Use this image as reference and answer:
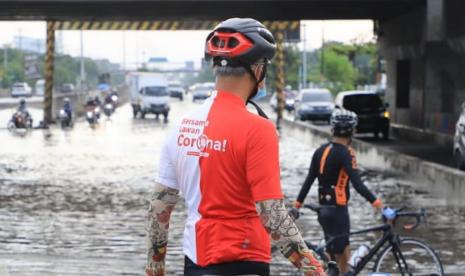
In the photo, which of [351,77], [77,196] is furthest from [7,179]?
[351,77]

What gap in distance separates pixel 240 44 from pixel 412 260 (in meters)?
5.70

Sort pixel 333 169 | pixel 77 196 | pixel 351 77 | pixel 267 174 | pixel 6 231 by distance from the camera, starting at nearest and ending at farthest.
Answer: pixel 267 174, pixel 333 169, pixel 6 231, pixel 77 196, pixel 351 77

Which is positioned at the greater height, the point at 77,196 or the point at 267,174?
the point at 267,174

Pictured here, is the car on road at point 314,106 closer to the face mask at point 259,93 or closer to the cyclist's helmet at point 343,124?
the cyclist's helmet at point 343,124

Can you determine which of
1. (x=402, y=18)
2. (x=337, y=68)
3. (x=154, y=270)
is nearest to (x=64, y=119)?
(x=402, y=18)

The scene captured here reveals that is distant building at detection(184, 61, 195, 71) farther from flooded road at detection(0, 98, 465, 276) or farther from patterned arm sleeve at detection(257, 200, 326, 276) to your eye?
patterned arm sleeve at detection(257, 200, 326, 276)

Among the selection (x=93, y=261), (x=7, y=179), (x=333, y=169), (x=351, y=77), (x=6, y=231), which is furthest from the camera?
(x=351, y=77)

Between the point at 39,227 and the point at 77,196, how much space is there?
378cm

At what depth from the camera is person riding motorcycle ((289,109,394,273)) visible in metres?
7.37

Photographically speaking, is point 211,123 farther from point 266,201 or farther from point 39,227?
point 39,227

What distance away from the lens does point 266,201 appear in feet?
11.0

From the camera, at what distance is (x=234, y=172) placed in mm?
3457

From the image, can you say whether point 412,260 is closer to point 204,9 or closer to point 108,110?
point 204,9

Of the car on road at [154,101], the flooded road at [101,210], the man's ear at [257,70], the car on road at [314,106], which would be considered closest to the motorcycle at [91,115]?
the car on road at [154,101]
